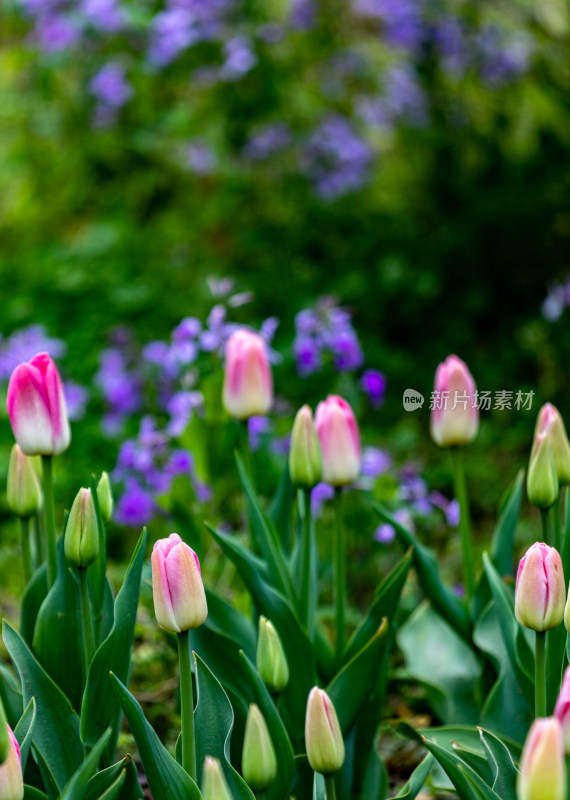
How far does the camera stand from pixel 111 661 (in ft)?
3.39

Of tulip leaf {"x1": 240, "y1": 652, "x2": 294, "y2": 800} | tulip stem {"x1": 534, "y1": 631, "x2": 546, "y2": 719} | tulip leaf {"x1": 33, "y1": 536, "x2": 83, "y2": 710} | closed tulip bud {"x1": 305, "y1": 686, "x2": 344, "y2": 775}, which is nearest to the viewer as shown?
closed tulip bud {"x1": 305, "y1": 686, "x2": 344, "y2": 775}

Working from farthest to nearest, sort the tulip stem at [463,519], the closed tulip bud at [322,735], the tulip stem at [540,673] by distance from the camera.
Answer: the tulip stem at [463,519], the tulip stem at [540,673], the closed tulip bud at [322,735]

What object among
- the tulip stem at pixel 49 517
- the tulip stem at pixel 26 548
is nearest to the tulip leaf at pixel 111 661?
the tulip stem at pixel 49 517

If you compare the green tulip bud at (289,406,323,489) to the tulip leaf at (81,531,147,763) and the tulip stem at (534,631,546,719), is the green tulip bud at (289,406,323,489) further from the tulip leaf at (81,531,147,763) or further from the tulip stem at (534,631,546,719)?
the tulip stem at (534,631,546,719)

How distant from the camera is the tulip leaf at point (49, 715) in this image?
39.6 inches

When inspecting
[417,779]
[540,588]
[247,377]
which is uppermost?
[247,377]

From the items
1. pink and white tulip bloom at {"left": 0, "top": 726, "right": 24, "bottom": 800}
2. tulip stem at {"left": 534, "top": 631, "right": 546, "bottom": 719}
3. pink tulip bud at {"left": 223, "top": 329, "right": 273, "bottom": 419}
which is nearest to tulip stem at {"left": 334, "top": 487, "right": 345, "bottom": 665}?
pink tulip bud at {"left": 223, "top": 329, "right": 273, "bottom": 419}

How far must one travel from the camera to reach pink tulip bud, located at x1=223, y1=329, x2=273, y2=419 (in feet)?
4.13

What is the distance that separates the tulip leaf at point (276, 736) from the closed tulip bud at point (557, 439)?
0.46m

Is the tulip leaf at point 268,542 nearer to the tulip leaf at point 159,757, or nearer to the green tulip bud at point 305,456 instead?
the green tulip bud at point 305,456

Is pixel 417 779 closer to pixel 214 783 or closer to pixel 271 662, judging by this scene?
pixel 271 662

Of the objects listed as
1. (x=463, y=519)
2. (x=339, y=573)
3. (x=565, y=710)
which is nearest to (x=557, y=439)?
(x=463, y=519)

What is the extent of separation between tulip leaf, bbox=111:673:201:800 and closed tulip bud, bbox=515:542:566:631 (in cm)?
35

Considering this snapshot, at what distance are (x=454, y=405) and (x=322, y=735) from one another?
0.58 meters
